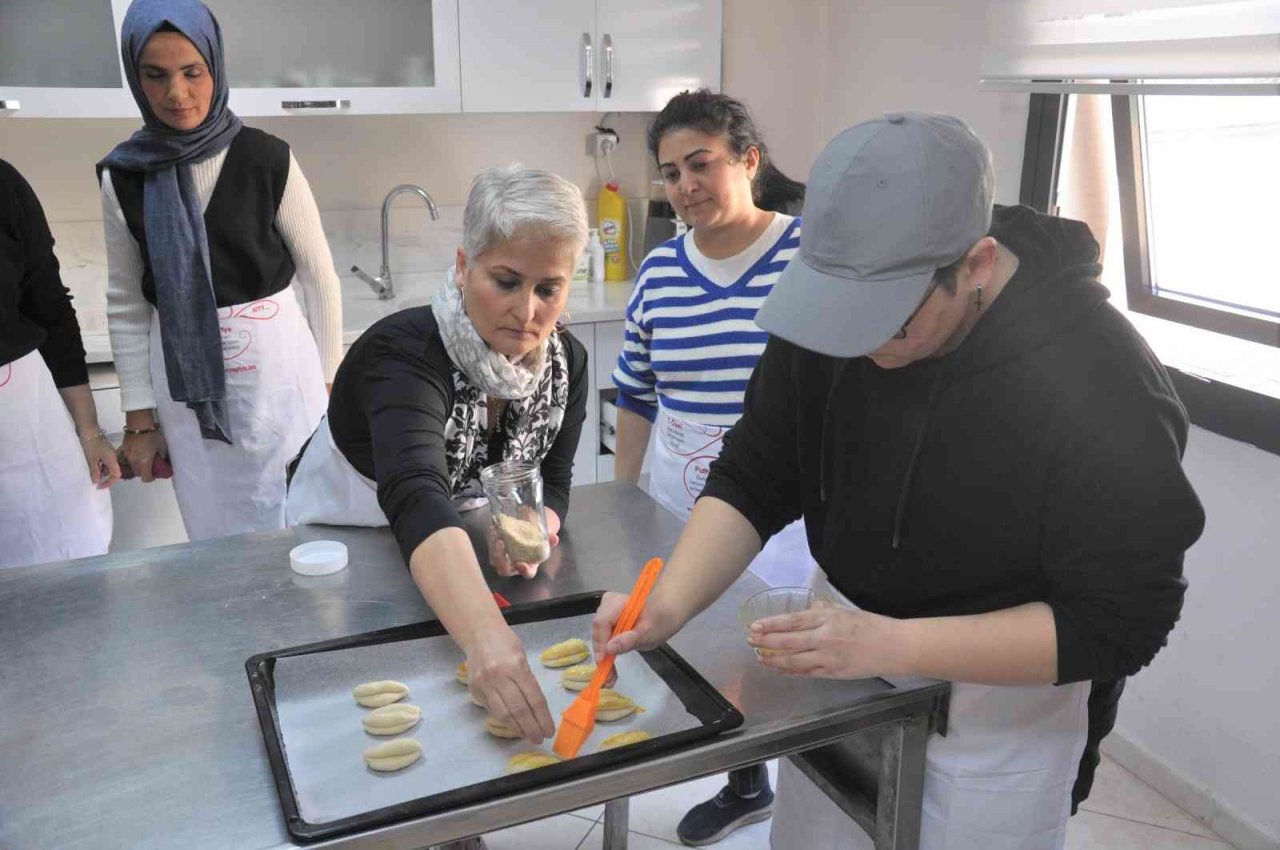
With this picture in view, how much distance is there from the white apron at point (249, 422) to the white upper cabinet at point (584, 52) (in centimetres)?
104

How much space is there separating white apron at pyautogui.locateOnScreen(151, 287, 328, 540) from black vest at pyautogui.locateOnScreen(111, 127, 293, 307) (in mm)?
50

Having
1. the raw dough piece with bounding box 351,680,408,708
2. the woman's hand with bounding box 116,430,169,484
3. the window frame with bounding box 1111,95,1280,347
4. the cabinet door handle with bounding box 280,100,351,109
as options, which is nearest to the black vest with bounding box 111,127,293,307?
the woman's hand with bounding box 116,430,169,484

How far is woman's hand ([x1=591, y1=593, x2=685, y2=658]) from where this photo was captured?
3.69 feet

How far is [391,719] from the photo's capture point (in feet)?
3.49

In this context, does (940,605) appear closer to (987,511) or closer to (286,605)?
(987,511)

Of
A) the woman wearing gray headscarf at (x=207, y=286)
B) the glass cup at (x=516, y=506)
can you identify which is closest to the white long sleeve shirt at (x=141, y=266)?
the woman wearing gray headscarf at (x=207, y=286)

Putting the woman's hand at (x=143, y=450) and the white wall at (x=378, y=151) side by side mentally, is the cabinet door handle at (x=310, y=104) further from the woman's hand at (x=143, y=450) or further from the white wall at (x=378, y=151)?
the woman's hand at (x=143, y=450)

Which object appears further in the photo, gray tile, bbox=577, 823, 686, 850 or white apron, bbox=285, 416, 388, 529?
gray tile, bbox=577, 823, 686, 850

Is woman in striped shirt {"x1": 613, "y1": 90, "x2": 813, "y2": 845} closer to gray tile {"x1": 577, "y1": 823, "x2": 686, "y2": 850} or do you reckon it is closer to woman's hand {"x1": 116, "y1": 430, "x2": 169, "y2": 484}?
gray tile {"x1": 577, "y1": 823, "x2": 686, "y2": 850}

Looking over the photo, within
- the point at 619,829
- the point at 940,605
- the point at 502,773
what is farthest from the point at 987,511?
the point at 619,829

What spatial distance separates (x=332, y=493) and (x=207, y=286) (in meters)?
0.77

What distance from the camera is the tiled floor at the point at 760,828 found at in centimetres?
204

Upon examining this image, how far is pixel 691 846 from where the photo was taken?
2033mm

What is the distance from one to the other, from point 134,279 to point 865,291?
1689 mm
